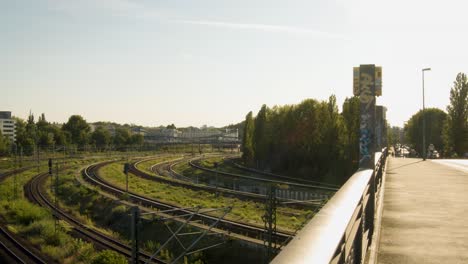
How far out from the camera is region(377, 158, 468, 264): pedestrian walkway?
5.38 metres

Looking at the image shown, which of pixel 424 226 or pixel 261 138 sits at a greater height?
pixel 261 138

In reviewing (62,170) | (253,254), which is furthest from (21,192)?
(253,254)

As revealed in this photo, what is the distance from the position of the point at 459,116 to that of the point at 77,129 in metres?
111

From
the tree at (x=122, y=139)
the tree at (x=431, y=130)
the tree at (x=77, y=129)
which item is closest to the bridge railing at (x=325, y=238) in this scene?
the tree at (x=431, y=130)

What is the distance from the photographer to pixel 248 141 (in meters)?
80.6

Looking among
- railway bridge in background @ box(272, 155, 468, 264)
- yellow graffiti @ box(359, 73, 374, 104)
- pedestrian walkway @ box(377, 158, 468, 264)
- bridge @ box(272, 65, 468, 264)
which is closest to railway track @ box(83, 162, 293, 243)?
pedestrian walkway @ box(377, 158, 468, 264)

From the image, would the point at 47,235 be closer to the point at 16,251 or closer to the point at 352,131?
the point at 16,251

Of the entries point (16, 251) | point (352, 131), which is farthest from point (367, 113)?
point (352, 131)

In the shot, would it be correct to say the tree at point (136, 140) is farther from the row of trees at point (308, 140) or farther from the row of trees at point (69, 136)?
the row of trees at point (308, 140)

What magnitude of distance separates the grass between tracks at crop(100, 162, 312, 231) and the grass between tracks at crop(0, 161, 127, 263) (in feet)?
29.2

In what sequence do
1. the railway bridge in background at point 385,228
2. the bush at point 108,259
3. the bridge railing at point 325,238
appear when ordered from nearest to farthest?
the bridge railing at point 325,238 < the railway bridge in background at point 385,228 < the bush at point 108,259

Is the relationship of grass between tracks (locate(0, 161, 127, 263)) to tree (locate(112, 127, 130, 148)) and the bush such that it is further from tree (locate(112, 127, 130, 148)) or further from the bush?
tree (locate(112, 127, 130, 148))

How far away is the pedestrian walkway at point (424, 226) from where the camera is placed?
538 centimetres

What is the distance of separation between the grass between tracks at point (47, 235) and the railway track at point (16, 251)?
1.04m
